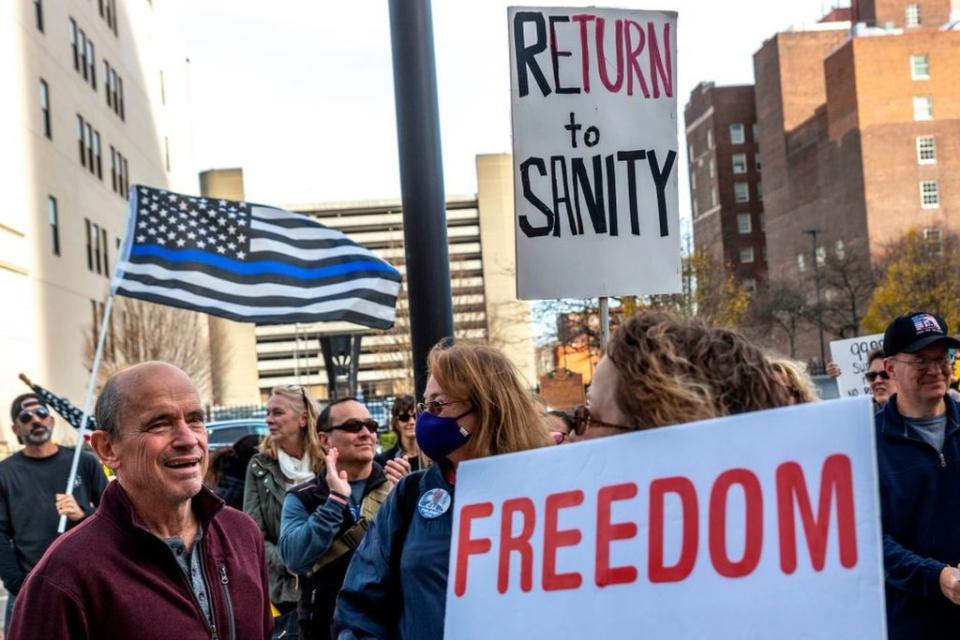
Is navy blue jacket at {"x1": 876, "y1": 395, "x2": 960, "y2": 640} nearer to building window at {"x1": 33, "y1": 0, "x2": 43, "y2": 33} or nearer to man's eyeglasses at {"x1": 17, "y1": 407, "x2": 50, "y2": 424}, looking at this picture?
man's eyeglasses at {"x1": 17, "y1": 407, "x2": 50, "y2": 424}

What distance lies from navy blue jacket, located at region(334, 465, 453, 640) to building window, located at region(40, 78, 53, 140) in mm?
35354

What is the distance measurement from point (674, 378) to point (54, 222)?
37.3 meters

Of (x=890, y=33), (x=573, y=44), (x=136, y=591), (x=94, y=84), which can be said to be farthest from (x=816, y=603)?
(x=890, y=33)

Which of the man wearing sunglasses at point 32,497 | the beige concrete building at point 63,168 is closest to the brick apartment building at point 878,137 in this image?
the beige concrete building at point 63,168

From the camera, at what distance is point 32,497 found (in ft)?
27.0

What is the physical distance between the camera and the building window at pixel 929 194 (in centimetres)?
7431

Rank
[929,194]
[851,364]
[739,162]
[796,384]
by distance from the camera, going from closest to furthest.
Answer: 1. [796,384]
2. [851,364]
3. [929,194]
4. [739,162]

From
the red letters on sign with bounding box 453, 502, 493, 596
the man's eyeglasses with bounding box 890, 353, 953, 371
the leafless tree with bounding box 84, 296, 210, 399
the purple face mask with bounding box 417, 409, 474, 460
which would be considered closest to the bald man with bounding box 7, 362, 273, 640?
the purple face mask with bounding box 417, 409, 474, 460

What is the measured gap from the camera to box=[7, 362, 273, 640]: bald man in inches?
120

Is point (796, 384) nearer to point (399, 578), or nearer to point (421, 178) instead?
point (399, 578)

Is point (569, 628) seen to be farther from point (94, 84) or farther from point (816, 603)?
point (94, 84)

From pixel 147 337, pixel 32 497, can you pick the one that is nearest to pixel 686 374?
pixel 32 497

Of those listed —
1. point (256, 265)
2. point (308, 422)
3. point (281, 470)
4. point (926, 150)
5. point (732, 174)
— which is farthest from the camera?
point (732, 174)

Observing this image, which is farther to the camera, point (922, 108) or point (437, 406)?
point (922, 108)
